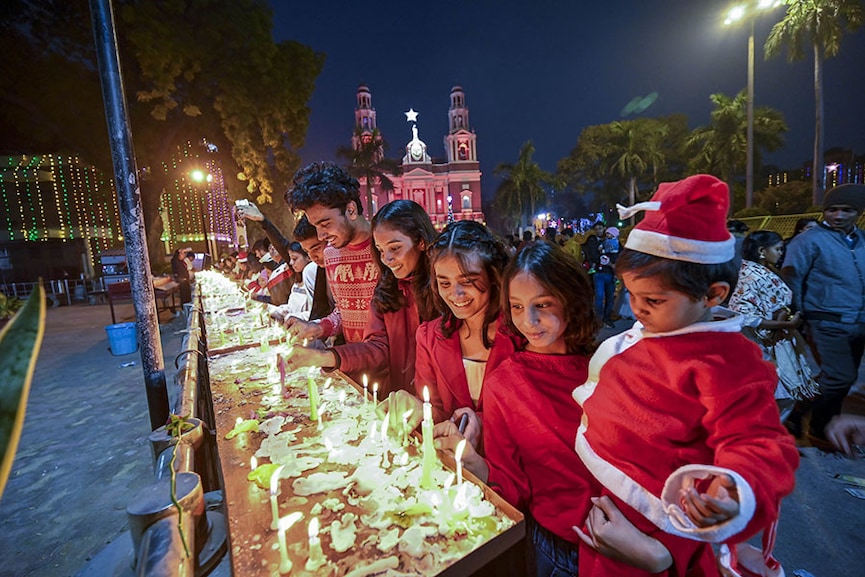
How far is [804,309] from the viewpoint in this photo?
4207mm

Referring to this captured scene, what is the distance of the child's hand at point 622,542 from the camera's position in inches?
54.7

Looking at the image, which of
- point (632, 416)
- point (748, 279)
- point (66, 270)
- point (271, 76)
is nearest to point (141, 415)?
point (632, 416)

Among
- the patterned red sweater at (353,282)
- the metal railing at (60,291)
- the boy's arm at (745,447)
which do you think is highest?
the patterned red sweater at (353,282)

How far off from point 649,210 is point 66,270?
111 feet

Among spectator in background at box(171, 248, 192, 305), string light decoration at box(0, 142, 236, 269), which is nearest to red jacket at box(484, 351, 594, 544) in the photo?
spectator in background at box(171, 248, 192, 305)

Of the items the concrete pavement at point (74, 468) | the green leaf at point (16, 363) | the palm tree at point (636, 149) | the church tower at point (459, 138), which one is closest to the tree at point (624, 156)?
Answer: the palm tree at point (636, 149)

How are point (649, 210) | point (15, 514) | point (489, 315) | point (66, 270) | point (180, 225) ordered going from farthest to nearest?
point (180, 225) → point (66, 270) → point (15, 514) → point (489, 315) → point (649, 210)

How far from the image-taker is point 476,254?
219 cm

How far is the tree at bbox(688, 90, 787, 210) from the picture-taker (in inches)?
1282

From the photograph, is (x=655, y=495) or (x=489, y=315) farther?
(x=489, y=315)

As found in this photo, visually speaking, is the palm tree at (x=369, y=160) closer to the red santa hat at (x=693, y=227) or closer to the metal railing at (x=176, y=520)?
the metal railing at (x=176, y=520)

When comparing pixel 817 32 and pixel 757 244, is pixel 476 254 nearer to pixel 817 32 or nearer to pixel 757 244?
pixel 757 244

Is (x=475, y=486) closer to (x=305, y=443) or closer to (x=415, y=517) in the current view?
(x=415, y=517)

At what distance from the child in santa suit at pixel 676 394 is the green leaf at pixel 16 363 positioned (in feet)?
4.91
